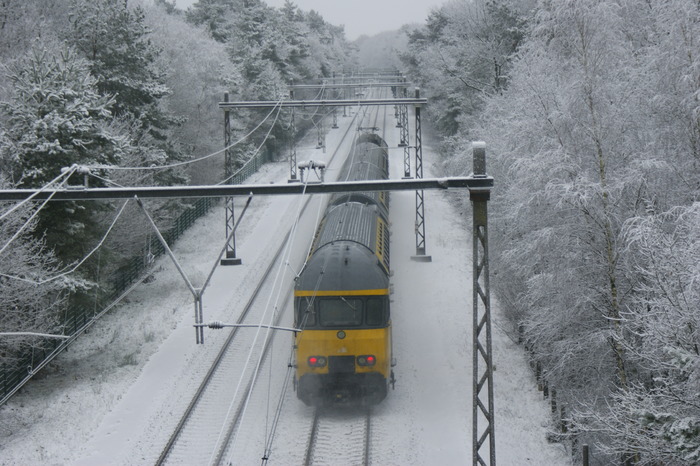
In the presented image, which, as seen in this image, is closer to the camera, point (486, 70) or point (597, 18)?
point (597, 18)

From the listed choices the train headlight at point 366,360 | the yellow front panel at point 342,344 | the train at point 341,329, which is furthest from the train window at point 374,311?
the train headlight at point 366,360

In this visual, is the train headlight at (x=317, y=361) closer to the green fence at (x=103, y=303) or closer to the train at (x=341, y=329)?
the train at (x=341, y=329)

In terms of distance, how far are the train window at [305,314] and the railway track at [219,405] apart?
104cm

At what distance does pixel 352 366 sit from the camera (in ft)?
48.4

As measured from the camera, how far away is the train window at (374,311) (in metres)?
14.9

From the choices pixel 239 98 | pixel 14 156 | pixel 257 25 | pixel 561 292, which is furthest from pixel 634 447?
pixel 257 25

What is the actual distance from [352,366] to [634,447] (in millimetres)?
6144

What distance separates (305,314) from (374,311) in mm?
1550

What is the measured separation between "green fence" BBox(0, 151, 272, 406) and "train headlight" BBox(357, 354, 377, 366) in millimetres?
5525

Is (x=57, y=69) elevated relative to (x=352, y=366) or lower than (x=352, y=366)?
elevated

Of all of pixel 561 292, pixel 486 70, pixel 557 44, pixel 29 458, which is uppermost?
pixel 486 70

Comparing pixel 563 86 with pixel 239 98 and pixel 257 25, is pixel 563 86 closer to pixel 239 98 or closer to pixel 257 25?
pixel 239 98

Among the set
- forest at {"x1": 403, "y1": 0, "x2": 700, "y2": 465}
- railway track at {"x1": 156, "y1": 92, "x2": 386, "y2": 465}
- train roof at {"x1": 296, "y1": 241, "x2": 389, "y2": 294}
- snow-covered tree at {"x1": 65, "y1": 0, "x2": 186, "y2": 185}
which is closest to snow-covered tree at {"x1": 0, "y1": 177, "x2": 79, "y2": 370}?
railway track at {"x1": 156, "y1": 92, "x2": 386, "y2": 465}

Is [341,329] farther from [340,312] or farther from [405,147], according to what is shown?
[405,147]
